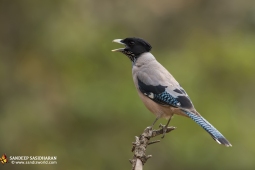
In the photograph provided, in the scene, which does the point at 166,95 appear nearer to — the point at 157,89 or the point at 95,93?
the point at 157,89

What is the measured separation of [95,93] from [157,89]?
200 inches

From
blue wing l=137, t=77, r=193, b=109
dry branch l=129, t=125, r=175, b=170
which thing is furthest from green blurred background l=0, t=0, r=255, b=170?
dry branch l=129, t=125, r=175, b=170

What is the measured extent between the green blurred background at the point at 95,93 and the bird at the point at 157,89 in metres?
3.61

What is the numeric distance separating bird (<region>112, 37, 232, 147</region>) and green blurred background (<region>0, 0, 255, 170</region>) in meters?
3.61

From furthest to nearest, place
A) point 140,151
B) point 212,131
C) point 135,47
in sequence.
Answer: point 135,47, point 212,131, point 140,151

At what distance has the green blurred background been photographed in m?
13.5

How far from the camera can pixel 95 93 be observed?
45.1 ft

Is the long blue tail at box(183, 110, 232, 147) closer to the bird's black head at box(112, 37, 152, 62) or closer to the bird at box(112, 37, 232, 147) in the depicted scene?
the bird at box(112, 37, 232, 147)

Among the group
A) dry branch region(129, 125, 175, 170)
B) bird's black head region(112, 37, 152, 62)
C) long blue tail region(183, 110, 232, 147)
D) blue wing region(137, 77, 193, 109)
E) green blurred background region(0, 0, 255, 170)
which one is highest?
green blurred background region(0, 0, 255, 170)

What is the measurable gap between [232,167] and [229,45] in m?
3.65

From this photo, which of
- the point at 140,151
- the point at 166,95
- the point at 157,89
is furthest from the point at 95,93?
the point at 140,151

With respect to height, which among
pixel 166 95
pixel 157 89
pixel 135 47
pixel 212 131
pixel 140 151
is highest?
pixel 135 47

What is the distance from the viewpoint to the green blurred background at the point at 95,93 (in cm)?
1351

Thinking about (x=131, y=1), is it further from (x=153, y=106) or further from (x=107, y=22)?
(x=153, y=106)
